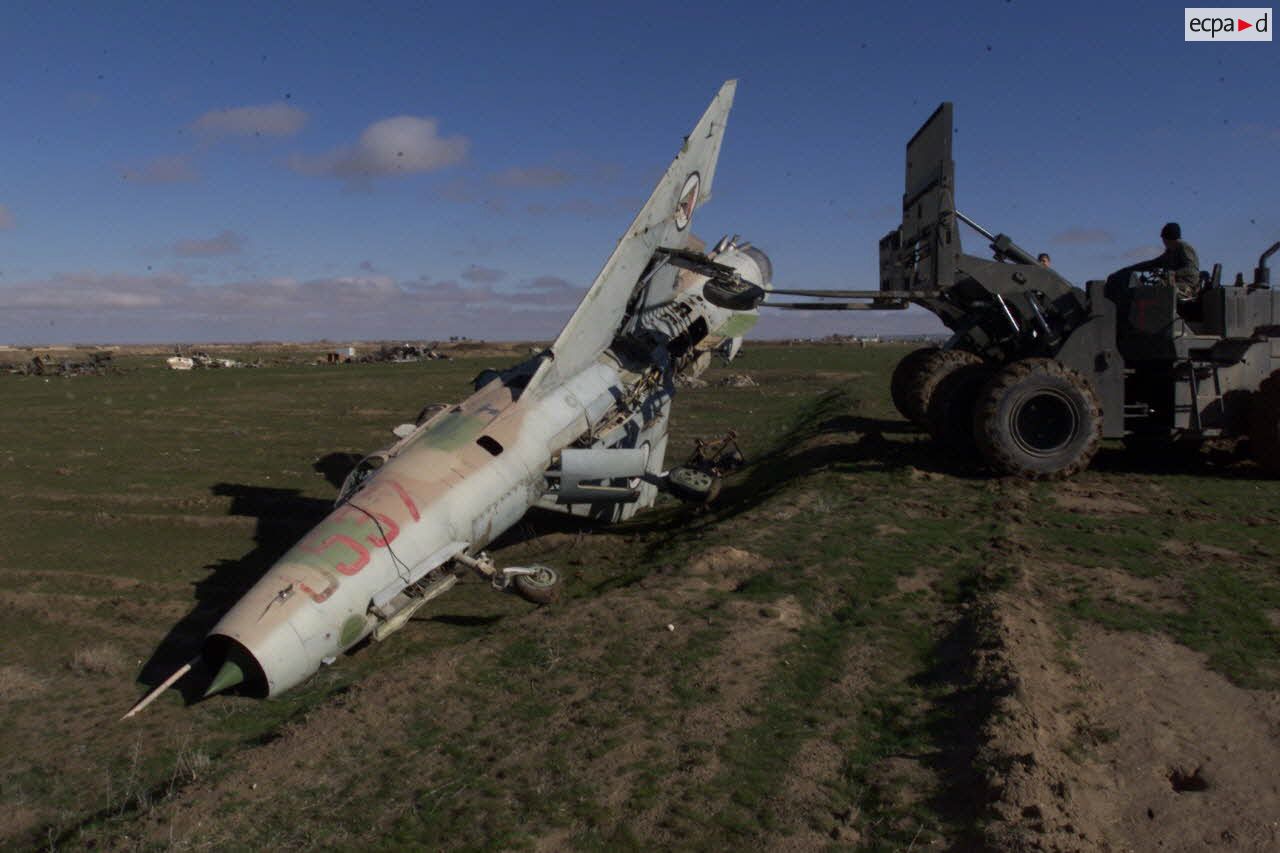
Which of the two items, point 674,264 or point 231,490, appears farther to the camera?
point 231,490

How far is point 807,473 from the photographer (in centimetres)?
1548

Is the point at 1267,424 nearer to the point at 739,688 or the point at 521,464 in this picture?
the point at 739,688

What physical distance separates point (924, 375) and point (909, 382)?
0.37 meters

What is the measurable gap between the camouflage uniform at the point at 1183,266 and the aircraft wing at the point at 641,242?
26.9 feet

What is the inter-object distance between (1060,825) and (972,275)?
1057cm

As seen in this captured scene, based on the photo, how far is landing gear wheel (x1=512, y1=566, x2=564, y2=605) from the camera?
9.53 metres

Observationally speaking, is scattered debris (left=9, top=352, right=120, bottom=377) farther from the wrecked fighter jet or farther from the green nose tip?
the green nose tip

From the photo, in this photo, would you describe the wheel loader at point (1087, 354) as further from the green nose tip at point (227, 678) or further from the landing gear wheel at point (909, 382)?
the green nose tip at point (227, 678)

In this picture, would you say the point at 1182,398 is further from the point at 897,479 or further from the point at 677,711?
the point at 677,711

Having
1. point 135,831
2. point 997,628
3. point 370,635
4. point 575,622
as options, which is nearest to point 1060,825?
point 997,628

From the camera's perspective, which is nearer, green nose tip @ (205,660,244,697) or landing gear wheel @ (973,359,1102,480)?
green nose tip @ (205,660,244,697)

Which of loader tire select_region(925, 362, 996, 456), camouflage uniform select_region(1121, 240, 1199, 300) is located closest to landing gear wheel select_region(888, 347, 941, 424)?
loader tire select_region(925, 362, 996, 456)

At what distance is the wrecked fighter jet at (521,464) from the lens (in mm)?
8148

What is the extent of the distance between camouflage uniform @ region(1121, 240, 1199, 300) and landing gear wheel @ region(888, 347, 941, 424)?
4.52m
